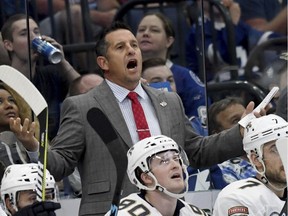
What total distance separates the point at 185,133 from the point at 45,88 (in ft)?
3.50

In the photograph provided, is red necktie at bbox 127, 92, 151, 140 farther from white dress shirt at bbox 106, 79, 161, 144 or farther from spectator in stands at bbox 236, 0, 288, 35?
spectator in stands at bbox 236, 0, 288, 35

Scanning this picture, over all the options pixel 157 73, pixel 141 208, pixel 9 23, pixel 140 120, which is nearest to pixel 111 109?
pixel 140 120

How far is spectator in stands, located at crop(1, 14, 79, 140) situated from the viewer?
8.81 meters

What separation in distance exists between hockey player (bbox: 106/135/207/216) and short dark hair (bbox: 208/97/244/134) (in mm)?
1281

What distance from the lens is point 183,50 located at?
959cm

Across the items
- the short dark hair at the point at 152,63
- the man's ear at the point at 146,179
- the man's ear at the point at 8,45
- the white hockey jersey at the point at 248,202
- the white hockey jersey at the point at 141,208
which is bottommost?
the white hockey jersey at the point at 248,202

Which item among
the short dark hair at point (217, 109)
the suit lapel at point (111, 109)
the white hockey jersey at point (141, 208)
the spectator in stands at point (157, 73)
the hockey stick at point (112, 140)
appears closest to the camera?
the hockey stick at point (112, 140)

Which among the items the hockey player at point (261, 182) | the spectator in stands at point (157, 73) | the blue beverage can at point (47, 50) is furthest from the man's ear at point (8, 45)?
the hockey player at point (261, 182)

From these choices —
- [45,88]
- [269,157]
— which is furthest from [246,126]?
[45,88]

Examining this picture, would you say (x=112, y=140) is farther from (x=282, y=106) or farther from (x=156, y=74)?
(x=282, y=106)

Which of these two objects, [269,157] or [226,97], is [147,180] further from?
[226,97]

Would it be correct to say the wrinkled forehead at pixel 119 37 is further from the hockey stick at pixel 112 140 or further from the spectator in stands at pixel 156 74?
the spectator in stands at pixel 156 74

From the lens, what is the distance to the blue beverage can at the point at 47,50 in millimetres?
8844

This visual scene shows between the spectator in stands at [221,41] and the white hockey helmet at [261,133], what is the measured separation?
145 centimetres
